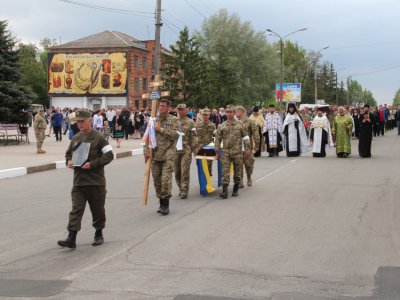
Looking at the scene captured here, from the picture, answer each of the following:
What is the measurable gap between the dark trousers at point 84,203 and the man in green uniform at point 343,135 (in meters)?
14.8

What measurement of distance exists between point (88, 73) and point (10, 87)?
150 feet

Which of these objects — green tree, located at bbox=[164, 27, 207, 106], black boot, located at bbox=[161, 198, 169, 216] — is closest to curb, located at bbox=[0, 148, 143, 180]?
black boot, located at bbox=[161, 198, 169, 216]

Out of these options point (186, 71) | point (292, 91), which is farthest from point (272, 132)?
point (292, 91)

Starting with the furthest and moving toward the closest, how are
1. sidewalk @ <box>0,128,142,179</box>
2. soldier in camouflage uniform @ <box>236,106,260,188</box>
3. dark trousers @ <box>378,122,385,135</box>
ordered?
1. dark trousers @ <box>378,122,385,135</box>
2. sidewalk @ <box>0,128,142,179</box>
3. soldier in camouflage uniform @ <box>236,106,260,188</box>

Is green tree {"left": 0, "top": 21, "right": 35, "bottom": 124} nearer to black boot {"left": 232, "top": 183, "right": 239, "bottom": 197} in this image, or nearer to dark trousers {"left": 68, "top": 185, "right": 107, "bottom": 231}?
black boot {"left": 232, "top": 183, "right": 239, "bottom": 197}

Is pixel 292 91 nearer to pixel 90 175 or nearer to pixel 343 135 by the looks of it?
pixel 343 135

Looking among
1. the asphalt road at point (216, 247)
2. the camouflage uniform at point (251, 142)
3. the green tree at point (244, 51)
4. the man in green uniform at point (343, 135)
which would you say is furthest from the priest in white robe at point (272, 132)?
the green tree at point (244, 51)

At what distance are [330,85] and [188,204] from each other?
123m

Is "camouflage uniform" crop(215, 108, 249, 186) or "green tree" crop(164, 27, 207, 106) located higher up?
"green tree" crop(164, 27, 207, 106)

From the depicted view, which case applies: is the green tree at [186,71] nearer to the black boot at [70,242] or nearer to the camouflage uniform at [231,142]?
the camouflage uniform at [231,142]

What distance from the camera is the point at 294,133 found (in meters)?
20.9

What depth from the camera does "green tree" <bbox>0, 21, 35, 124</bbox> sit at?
1081 inches

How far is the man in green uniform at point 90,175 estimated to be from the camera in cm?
719

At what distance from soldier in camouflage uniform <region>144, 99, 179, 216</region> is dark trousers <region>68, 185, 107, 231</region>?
2048mm
